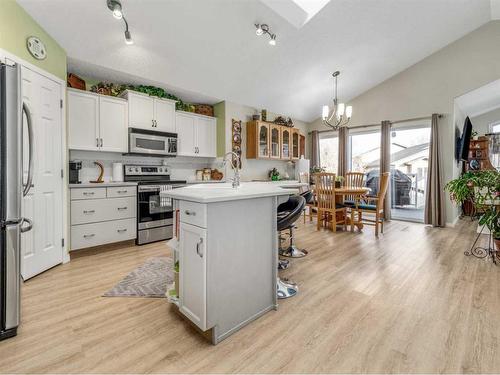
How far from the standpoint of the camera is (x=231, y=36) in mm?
3191

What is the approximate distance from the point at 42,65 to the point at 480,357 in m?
4.17

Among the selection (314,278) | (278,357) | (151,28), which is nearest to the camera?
(278,357)

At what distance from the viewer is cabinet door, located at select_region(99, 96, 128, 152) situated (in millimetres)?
3217

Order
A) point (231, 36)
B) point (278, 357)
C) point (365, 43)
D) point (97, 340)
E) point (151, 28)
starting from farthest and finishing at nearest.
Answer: point (365, 43)
point (231, 36)
point (151, 28)
point (97, 340)
point (278, 357)

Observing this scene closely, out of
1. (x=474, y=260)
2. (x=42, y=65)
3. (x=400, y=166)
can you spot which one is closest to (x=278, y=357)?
(x=474, y=260)

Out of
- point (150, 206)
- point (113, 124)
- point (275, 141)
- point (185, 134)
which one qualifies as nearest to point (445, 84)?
point (275, 141)

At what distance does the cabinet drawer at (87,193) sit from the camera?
113 inches

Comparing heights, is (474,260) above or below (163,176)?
below

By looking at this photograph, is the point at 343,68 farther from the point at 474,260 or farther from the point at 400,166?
the point at 474,260

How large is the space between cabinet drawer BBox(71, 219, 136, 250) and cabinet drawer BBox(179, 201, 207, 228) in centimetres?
211

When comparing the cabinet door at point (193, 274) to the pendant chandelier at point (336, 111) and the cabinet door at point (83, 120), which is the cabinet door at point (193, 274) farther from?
the pendant chandelier at point (336, 111)

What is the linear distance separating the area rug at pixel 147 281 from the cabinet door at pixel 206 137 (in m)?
2.29

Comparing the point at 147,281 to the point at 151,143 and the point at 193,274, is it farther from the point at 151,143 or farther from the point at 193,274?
the point at 151,143

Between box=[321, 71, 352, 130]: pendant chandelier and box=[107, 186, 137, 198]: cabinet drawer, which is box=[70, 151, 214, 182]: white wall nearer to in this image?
box=[107, 186, 137, 198]: cabinet drawer
